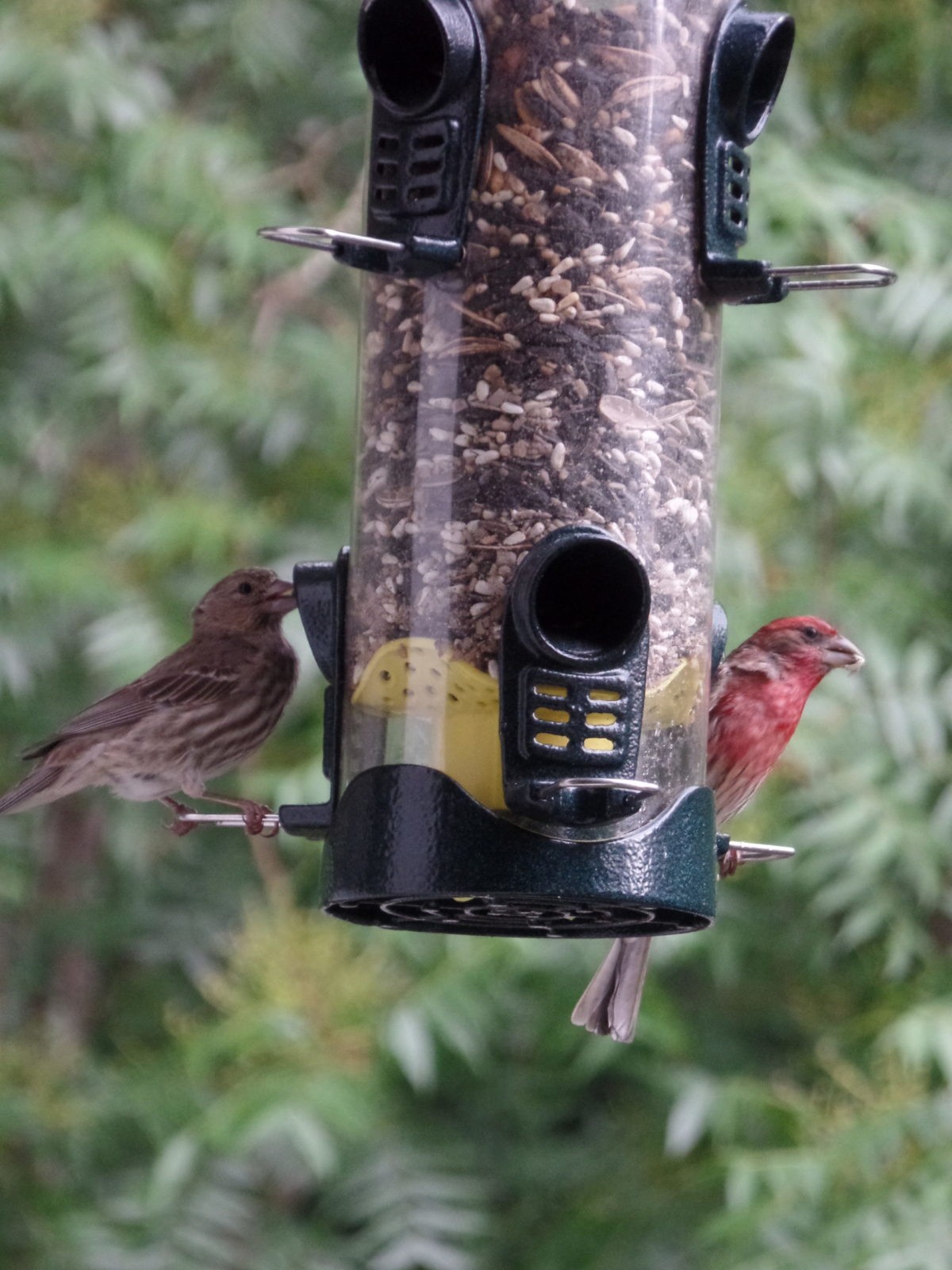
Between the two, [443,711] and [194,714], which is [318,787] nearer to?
[194,714]

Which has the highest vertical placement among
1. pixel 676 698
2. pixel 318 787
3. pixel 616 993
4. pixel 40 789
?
pixel 318 787

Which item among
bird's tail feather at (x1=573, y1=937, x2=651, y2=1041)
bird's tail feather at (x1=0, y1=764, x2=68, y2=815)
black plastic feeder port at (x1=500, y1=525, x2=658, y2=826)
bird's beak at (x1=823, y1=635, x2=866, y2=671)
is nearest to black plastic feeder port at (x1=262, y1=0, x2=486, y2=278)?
black plastic feeder port at (x1=500, y1=525, x2=658, y2=826)

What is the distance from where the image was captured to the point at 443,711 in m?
3.79

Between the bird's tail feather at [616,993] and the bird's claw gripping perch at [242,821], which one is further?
the bird's tail feather at [616,993]

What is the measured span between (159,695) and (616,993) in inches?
51.1

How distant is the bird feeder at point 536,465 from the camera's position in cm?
366

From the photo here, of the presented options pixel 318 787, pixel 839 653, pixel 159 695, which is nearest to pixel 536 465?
pixel 839 653

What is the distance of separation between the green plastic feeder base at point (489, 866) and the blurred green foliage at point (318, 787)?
2.38m

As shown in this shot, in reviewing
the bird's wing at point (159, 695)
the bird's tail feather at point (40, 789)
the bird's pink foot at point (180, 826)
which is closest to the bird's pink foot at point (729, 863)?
the bird's pink foot at point (180, 826)

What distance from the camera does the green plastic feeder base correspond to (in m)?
3.63

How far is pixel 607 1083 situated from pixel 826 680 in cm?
212

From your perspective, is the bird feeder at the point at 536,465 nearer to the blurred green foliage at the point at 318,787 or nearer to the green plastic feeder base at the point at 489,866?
the green plastic feeder base at the point at 489,866

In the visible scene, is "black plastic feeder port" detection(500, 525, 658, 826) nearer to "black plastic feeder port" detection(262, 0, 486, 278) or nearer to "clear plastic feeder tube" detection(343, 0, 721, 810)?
"clear plastic feeder tube" detection(343, 0, 721, 810)

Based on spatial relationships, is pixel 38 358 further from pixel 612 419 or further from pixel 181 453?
pixel 612 419
